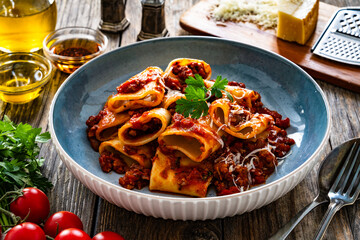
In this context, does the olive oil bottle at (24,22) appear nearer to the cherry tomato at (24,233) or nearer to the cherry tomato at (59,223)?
the cherry tomato at (59,223)

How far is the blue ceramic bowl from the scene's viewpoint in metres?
2.74

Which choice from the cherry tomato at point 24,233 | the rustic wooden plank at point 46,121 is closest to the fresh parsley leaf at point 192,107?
the rustic wooden plank at point 46,121

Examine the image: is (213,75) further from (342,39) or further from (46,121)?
(342,39)

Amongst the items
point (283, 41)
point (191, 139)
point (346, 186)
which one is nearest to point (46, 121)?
point (191, 139)

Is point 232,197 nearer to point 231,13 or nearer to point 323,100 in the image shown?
point 323,100

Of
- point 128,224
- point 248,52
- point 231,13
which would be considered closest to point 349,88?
point 248,52

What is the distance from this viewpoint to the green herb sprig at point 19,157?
2777 millimetres

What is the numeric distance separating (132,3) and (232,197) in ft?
11.8

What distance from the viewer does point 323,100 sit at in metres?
3.14

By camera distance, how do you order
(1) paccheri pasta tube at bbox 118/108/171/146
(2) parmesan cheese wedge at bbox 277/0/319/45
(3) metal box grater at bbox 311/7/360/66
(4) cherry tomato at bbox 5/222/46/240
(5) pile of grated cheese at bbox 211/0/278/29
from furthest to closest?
(5) pile of grated cheese at bbox 211/0/278/29
(2) parmesan cheese wedge at bbox 277/0/319/45
(3) metal box grater at bbox 311/7/360/66
(1) paccheri pasta tube at bbox 118/108/171/146
(4) cherry tomato at bbox 5/222/46/240

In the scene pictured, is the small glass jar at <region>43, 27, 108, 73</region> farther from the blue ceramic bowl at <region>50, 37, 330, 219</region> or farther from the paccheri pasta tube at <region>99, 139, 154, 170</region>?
the paccheri pasta tube at <region>99, 139, 154, 170</region>

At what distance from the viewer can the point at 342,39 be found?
450cm

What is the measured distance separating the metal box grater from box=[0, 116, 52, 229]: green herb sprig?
9.15 feet

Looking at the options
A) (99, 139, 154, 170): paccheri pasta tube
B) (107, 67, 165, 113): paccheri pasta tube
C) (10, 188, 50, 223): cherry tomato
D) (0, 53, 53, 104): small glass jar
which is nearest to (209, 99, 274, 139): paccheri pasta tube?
(107, 67, 165, 113): paccheri pasta tube
